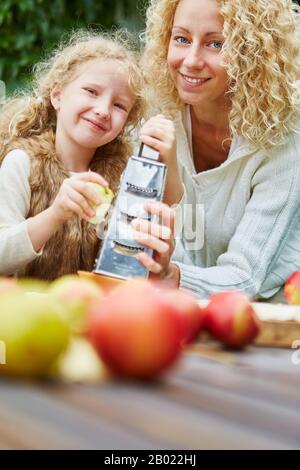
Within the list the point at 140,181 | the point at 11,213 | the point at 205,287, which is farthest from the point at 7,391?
the point at 11,213

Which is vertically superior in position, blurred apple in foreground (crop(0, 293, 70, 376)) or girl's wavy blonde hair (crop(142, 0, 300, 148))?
girl's wavy blonde hair (crop(142, 0, 300, 148))

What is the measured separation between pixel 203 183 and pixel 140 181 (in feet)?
2.32

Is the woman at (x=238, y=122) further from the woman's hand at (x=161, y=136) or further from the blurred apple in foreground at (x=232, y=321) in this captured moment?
the blurred apple in foreground at (x=232, y=321)

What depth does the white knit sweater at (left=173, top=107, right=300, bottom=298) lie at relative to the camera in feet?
5.09

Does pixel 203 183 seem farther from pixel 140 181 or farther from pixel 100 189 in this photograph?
pixel 140 181

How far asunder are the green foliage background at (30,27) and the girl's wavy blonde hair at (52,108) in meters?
1.49

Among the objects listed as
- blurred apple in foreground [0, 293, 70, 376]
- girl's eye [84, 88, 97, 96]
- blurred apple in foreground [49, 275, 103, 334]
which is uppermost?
girl's eye [84, 88, 97, 96]

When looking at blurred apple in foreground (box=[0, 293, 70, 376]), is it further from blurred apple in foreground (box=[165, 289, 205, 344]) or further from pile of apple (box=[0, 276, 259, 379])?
blurred apple in foreground (box=[165, 289, 205, 344])

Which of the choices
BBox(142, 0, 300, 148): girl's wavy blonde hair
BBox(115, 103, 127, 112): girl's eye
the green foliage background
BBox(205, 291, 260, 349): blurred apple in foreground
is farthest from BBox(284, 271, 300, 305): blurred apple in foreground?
the green foliage background

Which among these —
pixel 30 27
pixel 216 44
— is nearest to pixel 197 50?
pixel 216 44

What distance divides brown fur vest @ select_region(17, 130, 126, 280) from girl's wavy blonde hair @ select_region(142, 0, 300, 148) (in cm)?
42

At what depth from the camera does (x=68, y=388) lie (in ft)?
1.71

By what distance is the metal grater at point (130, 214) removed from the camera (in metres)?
1.09

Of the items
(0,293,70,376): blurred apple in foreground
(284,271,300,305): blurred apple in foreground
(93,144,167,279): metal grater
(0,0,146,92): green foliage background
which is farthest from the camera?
(0,0,146,92): green foliage background
